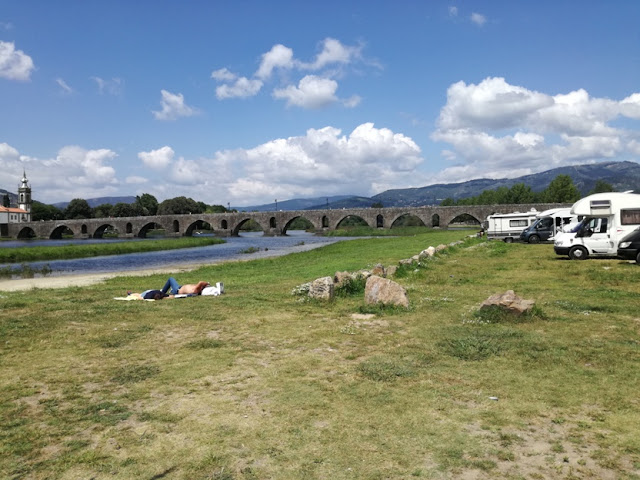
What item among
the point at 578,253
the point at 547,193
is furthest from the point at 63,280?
the point at 547,193

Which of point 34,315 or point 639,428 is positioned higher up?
point 34,315

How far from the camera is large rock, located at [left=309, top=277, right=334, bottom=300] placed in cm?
1343

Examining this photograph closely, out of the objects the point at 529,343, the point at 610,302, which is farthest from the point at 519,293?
the point at 529,343

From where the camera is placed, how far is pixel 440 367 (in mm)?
7492

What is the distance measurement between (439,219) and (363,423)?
103 m

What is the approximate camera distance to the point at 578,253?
2378 cm

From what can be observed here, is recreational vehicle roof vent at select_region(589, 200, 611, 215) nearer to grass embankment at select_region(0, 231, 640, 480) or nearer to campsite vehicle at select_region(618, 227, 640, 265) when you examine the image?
campsite vehicle at select_region(618, 227, 640, 265)

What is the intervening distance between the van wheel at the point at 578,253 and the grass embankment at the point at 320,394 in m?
12.8

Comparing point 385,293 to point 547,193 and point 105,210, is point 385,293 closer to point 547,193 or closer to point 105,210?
point 547,193

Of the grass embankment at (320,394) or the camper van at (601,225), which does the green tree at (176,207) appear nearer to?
the camper van at (601,225)

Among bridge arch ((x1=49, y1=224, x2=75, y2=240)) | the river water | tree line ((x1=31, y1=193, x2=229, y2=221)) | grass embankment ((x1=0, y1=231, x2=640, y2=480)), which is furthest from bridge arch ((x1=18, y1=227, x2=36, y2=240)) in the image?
grass embankment ((x1=0, y1=231, x2=640, y2=480))

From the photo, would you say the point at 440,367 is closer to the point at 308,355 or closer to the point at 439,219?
the point at 308,355

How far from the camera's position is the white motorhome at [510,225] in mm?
41531

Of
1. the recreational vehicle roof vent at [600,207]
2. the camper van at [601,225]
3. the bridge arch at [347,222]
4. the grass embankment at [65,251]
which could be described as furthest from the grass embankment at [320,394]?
the bridge arch at [347,222]
